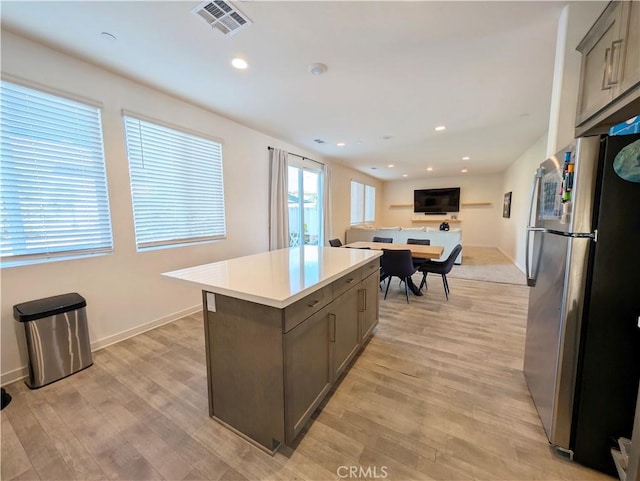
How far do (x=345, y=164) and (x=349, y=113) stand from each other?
3.65 meters

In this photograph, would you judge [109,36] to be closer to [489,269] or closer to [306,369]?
[306,369]

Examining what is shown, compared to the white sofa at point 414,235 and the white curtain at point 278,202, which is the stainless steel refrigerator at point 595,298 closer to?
the white curtain at point 278,202

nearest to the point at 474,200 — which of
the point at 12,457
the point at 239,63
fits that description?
the point at 239,63

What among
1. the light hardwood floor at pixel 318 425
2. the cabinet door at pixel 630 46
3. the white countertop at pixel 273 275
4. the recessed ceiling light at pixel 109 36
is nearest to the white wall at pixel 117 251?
the white countertop at pixel 273 275

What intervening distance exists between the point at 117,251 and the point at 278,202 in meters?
2.52

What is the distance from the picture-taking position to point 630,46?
140cm

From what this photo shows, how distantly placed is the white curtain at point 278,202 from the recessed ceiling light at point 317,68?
2135 millimetres

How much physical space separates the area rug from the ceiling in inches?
110

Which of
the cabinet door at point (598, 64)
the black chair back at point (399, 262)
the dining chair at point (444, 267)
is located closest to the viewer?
the cabinet door at point (598, 64)

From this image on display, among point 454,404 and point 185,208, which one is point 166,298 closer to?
point 185,208

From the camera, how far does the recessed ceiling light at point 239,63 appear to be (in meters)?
2.29

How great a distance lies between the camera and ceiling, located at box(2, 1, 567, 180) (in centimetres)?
176

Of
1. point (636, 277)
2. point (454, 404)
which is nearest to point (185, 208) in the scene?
point (454, 404)

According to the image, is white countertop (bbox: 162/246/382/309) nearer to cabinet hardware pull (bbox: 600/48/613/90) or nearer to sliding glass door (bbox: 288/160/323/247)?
cabinet hardware pull (bbox: 600/48/613/90)
